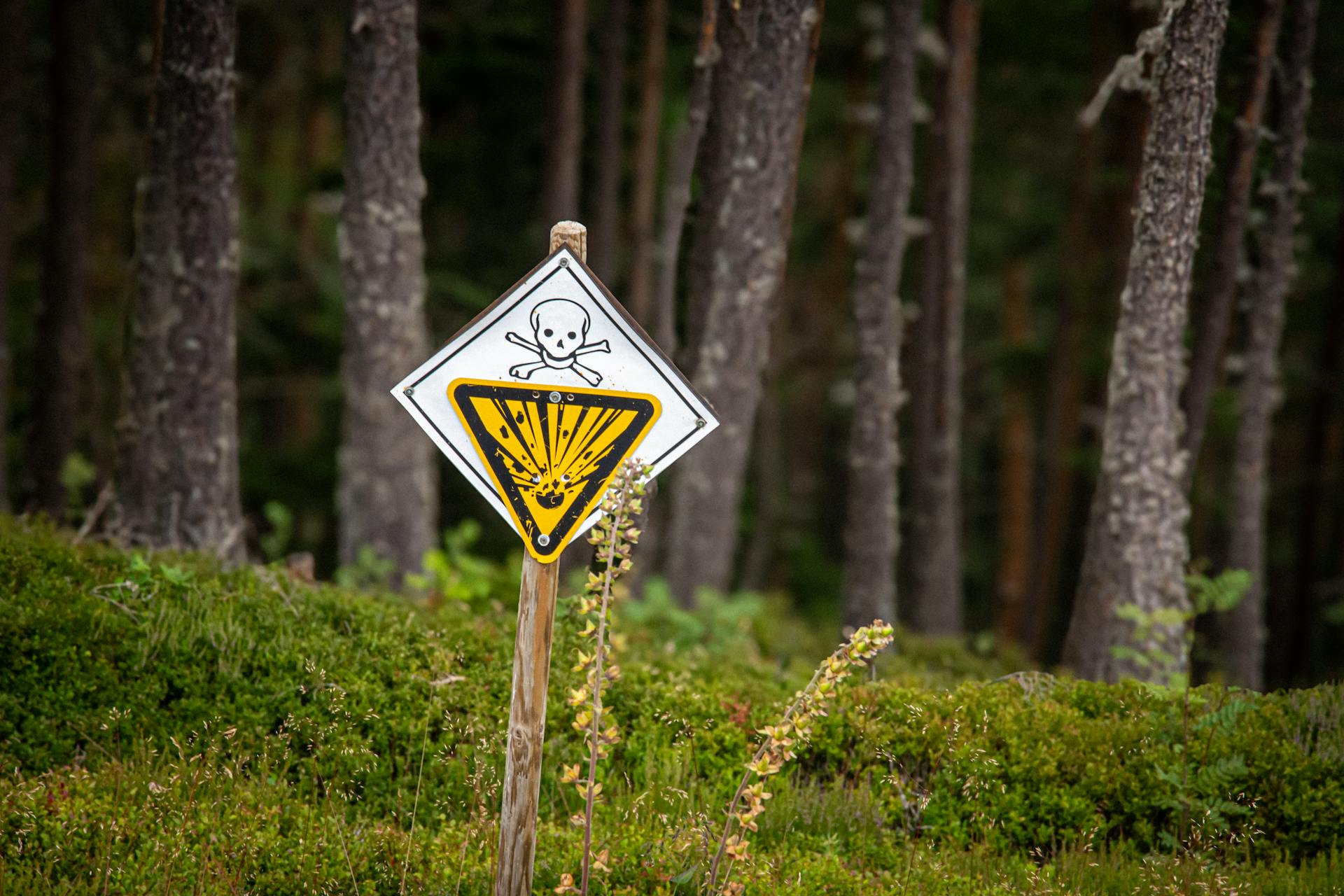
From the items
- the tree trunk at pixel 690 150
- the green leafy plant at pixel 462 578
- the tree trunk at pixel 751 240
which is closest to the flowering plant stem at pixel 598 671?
the green leafy plant at pixel 462 578

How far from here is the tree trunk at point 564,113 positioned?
1197 cm

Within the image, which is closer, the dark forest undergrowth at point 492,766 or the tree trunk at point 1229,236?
the dark forest undergrowth at point 492,766

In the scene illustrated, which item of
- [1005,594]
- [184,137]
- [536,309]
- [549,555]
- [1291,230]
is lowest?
[1005,594]

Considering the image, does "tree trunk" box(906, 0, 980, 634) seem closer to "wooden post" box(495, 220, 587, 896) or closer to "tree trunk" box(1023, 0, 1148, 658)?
"tree trunk" box(1023, 0, 1148, 658)

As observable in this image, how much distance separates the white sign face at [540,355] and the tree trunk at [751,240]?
3607 mm

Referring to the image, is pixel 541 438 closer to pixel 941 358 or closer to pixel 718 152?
pixel 718 152

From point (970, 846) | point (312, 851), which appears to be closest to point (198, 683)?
point (312, 851)

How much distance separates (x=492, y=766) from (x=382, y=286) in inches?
184

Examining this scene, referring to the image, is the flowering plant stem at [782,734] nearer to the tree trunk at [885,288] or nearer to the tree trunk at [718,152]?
the tree trunk at [718,152]

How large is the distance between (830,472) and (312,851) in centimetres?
2690

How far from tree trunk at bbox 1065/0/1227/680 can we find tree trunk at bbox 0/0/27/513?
10779 mm

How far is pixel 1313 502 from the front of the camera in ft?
51.8

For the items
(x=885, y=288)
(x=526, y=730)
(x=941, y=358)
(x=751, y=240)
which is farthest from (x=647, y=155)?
(x=526, y=730)

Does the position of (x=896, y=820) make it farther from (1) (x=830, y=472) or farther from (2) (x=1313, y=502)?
(1) (x=830, y=472)
